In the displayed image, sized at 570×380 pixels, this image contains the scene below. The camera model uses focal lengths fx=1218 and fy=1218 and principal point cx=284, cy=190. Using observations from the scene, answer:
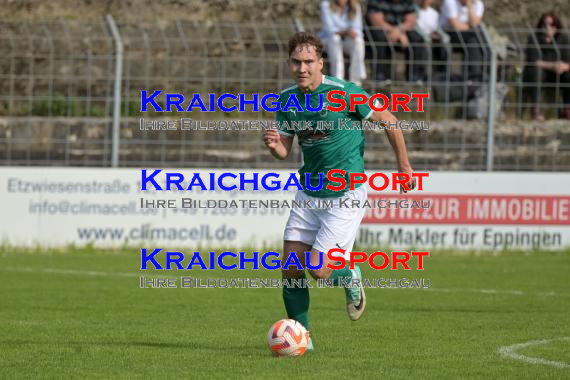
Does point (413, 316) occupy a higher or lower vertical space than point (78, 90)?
lower

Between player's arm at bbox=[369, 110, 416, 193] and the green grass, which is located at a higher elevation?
player's arm at bbox=[369, 110, 416, 193]

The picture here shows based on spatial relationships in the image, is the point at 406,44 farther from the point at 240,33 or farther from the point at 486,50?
the point at 240,33

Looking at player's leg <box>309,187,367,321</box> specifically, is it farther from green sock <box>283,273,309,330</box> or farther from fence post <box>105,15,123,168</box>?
fence post <box>105,15,123,168</box>

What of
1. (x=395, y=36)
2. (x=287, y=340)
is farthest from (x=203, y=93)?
(x=287, y=340)

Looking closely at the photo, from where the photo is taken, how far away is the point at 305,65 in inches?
340

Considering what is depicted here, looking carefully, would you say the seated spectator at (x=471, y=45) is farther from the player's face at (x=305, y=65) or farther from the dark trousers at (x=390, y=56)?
the player's face at (x=305, y=65)

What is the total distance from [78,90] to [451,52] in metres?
5.87

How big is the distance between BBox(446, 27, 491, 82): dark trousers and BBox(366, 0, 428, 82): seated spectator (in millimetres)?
624

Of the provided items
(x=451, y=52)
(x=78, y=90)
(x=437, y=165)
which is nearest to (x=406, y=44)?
(x=451, y=52)

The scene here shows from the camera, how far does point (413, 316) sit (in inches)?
437

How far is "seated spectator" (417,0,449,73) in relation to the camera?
19.1m

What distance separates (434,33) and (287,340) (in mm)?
12514

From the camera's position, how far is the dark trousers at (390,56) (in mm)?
19000

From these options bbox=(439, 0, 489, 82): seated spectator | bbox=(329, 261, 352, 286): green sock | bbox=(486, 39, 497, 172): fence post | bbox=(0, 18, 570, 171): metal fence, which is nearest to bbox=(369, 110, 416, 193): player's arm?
bbox=(329, 261, 352, 286): green sock
